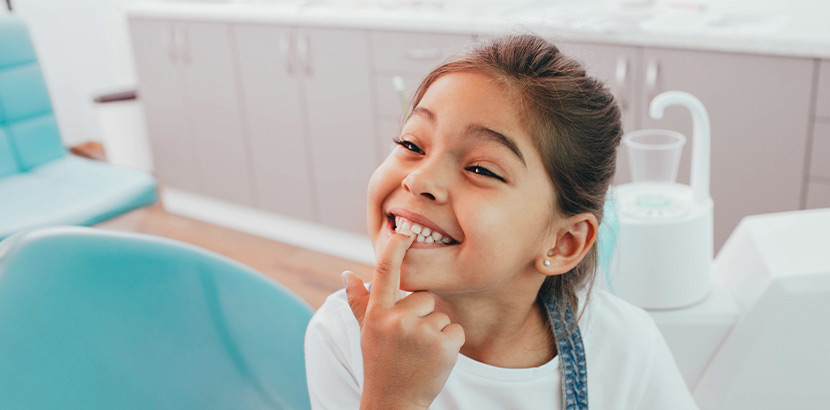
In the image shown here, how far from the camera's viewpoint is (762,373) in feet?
3.30

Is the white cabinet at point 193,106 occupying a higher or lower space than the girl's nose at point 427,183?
lower

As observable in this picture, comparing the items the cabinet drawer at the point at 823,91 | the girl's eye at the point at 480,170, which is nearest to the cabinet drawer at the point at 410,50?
the cabinet drawer at the point at 823,91

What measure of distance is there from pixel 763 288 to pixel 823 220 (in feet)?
0.58

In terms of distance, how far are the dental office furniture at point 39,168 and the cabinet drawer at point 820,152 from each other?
6.16 ft

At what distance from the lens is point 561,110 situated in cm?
80

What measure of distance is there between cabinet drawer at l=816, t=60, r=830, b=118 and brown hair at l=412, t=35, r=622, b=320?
130cm

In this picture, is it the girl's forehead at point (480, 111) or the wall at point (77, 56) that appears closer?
the girl's forehead at point (480, 111)

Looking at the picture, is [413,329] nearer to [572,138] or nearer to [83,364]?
[572,138]

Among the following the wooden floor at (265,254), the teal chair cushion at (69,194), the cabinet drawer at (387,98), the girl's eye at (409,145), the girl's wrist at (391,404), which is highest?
the girl's eye at (409,145)

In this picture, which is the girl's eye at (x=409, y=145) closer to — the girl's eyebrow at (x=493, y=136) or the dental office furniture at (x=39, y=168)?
the girl's eyebrow at (x=493, y=136)

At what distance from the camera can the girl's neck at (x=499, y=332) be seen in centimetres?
87

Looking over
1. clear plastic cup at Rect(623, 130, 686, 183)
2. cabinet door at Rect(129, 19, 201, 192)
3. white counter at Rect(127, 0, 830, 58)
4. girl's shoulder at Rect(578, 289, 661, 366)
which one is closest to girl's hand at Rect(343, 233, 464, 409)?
girl's shoulder at Rect(578, 289, 661, 366)

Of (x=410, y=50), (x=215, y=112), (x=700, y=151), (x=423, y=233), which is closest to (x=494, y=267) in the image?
(x=423, y=233)

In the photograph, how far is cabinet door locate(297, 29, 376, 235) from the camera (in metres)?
2.79
